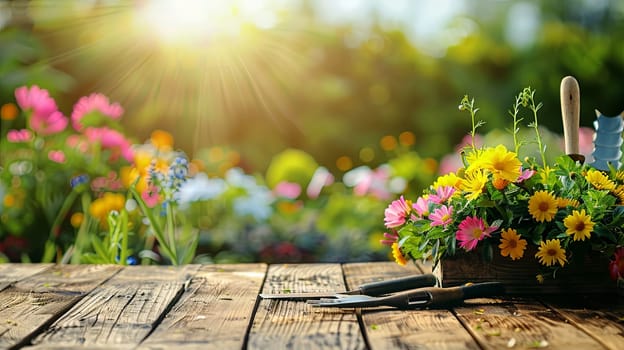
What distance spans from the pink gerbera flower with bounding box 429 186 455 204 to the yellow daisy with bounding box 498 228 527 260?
0.12m

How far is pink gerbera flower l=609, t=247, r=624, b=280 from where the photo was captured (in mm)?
1291

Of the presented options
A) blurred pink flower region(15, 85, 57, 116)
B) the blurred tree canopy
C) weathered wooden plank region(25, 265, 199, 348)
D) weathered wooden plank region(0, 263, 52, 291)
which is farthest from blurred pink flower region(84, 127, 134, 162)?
the blurred tree canopy

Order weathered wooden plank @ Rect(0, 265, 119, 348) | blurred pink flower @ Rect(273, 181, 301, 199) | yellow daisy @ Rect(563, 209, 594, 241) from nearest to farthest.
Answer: weathered wooden plank @ Rect(0, 265, 119, 348)
yellow daisy @ Rect(563, 209, 594, 241)
blurred pink flower @ Rect(273, 181, 301, 199)

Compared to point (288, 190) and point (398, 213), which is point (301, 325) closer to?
point (398, 213)

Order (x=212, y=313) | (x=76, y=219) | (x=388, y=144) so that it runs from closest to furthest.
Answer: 1. (x=212, y=313)
2. (x=76, y=219)
3. (x=388, y=144)

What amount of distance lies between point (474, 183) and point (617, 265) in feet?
0.92

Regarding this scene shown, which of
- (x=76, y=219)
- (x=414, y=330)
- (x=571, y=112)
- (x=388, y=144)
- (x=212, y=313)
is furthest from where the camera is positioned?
(x=388, y=144)

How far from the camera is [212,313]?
48.9 inches

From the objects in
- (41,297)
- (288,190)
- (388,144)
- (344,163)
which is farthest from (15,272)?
(344,163)

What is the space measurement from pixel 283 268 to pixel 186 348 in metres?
0.78

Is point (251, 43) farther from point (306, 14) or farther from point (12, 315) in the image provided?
point (12, 315)

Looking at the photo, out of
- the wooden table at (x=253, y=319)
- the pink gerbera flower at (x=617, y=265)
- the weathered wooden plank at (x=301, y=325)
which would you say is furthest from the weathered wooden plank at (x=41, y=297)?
the pink gerbera flower at (x=617, y=265)

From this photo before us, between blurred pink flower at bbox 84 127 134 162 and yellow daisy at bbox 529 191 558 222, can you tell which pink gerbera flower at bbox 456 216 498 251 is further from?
blurred pink flower at bbox 84 127 134 162

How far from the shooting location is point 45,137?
3.13 metres
